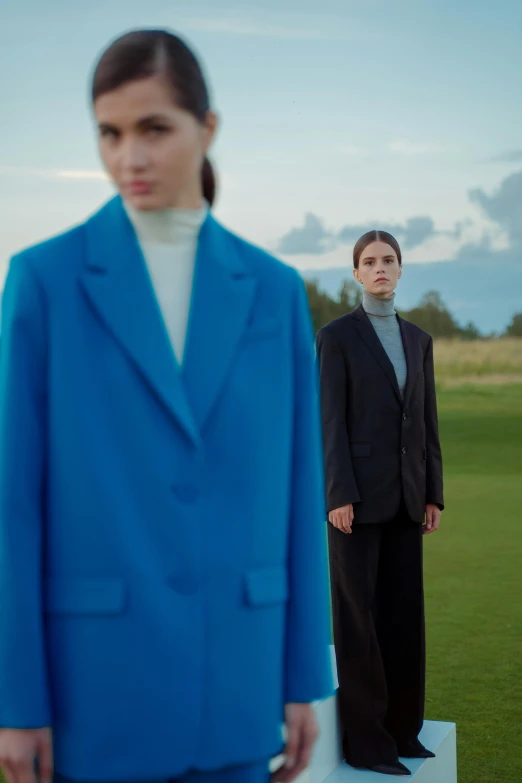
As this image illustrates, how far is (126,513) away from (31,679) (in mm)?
188

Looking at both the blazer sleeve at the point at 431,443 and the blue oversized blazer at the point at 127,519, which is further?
the blazer sleeve at the point at 431,443

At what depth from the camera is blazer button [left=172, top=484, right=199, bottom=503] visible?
3.64 feet

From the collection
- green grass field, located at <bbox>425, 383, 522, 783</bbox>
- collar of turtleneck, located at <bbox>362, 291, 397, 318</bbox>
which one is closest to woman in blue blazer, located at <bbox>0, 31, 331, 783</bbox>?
collar of turtleneck, located at <bbox>362, 291, 397, 318</bbox>

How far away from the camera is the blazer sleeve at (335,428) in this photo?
3.05m

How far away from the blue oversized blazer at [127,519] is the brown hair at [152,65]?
0.49 ft

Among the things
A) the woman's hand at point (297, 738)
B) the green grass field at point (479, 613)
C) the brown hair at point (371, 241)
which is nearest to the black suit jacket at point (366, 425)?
the brown hair at point (371, 241)

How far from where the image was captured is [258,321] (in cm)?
118

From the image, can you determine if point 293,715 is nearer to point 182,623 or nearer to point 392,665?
point 182,623

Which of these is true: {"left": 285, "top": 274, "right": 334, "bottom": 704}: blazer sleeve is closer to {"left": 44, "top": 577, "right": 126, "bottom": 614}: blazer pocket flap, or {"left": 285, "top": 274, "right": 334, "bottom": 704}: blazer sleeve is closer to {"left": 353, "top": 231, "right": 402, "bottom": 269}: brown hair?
{"left": 44, "top": 577, "right": 126, "bottom": 614}: blazer pocket flap

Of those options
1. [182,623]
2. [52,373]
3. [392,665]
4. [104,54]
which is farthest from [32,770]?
[392,665]

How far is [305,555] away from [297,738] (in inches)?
8.1

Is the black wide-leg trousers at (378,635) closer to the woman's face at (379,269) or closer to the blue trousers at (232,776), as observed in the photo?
the woman's face at (379,269)

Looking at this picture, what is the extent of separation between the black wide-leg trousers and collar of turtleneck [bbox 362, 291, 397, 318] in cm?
58

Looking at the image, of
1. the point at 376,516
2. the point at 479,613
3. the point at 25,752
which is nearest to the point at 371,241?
the point at 376,516
